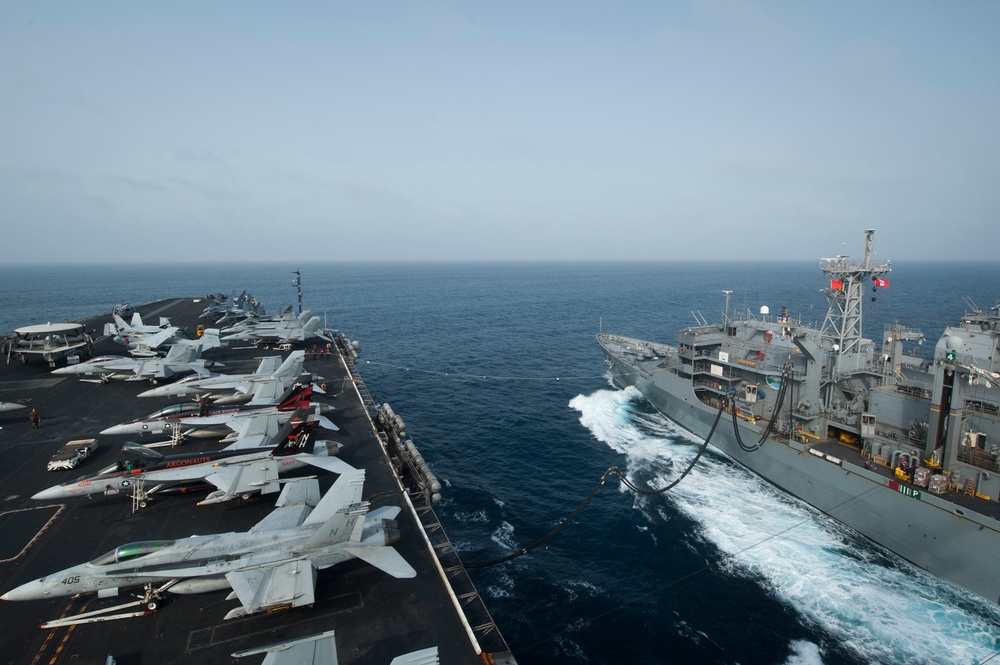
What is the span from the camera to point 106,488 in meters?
26.4

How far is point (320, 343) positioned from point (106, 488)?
46.1 m

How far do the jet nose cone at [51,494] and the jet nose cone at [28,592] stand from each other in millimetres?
8023

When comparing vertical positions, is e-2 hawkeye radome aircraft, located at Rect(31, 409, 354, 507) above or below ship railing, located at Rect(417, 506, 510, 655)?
above

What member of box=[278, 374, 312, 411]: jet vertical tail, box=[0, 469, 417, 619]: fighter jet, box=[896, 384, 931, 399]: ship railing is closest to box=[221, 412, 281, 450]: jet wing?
box=[278, 374, 312, 411]: jet vertical tail

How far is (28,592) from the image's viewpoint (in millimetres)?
18859

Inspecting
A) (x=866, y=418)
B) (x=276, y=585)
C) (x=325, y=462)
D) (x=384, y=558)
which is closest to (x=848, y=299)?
(x=866, y=418)

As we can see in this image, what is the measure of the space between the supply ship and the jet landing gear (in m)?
39.1

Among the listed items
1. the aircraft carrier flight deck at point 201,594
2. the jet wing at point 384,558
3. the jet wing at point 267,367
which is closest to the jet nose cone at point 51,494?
the aircraft carrier flight deck at point 201,594

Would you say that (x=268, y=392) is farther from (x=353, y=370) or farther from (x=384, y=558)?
(x=384, y=558)

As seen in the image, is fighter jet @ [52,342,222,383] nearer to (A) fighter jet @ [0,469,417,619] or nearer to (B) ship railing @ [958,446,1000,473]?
(A) fighter jet @ [0,469,417,619]

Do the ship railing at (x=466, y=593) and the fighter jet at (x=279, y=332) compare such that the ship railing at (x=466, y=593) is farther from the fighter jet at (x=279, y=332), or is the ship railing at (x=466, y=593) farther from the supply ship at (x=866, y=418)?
the fighter jet at (x=279, y=332)

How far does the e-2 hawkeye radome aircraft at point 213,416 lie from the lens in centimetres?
3469

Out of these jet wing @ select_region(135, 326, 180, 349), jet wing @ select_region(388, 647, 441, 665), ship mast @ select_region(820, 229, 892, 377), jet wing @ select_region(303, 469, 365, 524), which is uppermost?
ship mast @ select_region(820, 229, 892, 377)

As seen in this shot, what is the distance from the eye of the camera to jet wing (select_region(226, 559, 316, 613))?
18797 millimetres
